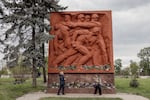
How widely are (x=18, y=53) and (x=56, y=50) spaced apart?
9.21 ft

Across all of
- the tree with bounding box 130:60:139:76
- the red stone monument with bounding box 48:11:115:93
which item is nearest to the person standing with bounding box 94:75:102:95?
the red stone monument with bounding box 48:11:115:93

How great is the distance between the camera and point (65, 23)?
22.0 m

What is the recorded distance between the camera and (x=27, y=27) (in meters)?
22.8

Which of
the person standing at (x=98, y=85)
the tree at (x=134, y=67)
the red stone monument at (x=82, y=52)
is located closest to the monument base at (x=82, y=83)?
the red stone monument at (x=82, y=52)

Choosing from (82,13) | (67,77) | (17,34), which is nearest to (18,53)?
(17,34)

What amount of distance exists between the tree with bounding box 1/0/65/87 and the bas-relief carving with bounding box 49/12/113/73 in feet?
3.53

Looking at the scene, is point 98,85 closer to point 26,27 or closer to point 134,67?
point 26,27

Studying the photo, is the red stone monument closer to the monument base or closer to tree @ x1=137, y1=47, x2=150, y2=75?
the monument base

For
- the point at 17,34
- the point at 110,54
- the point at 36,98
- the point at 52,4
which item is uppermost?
the point at 52,4

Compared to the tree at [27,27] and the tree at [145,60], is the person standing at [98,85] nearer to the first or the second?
the tree at [27,27]

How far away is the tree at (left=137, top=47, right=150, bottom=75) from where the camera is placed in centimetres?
7644

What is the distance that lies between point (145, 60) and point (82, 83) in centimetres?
6107

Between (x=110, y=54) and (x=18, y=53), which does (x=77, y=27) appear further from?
(x=18, y=53)

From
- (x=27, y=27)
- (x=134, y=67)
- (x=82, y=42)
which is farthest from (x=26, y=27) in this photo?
(x=134, y=67)
